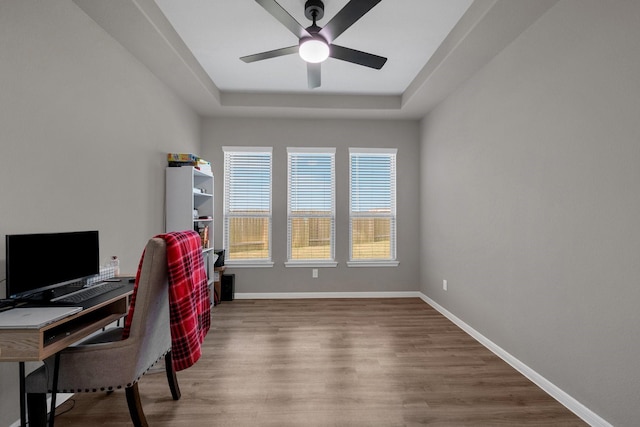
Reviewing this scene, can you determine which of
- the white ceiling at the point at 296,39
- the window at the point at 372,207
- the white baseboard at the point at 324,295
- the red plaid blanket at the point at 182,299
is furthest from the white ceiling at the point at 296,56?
the white baseboard at the point at 324,295

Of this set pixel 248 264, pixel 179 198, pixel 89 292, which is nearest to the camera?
pixel 89 292

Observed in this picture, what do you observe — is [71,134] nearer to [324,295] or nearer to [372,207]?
[324,295]

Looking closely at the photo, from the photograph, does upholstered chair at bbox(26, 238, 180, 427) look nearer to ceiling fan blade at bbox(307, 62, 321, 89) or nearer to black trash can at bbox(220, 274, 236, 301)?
ceiling fan blade at bbox(307, 62, 321, 89)

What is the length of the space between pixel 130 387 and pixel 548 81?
3208 mm

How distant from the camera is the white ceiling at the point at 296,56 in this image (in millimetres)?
2443

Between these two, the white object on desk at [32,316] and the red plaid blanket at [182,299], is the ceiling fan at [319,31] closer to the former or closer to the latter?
the red plaid blanket at [182,299]

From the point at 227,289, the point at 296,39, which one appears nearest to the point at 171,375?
the point at 227,289

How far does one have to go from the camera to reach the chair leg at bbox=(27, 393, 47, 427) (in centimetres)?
145

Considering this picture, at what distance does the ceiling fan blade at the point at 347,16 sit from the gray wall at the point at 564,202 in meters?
1.32

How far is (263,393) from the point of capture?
2.20m

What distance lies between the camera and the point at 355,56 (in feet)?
8.50

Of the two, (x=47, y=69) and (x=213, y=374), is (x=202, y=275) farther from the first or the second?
(x=47, y=69)

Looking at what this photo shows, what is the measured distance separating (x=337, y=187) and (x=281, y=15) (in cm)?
281

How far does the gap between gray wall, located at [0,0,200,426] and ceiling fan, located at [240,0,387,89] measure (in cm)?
113
